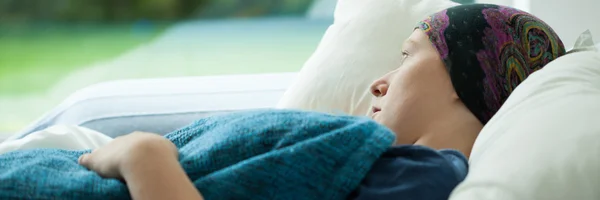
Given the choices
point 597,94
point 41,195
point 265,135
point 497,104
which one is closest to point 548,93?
point 597,94

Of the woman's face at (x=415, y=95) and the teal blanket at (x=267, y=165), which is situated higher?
the teal blanket at (x=267, y=165)

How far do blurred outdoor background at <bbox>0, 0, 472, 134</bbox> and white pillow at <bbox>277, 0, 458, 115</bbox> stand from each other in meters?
0.95

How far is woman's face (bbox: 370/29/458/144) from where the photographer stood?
4.09 ft

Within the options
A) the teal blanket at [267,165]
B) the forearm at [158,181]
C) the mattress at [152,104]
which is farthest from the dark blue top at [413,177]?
the mattress at [152,104]

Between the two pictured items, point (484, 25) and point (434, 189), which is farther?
point (484, 25)

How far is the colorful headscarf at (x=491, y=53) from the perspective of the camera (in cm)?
127

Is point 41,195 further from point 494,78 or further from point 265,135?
point 494,78

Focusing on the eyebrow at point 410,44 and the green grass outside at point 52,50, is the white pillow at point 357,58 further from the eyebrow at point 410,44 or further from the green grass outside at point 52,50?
the green grass outside at point 52,50

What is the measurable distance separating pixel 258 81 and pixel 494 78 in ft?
3.19

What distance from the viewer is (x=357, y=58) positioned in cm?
170

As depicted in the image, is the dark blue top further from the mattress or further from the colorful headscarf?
the mattress

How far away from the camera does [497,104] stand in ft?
4.19

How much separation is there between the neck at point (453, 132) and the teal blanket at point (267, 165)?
25 cm

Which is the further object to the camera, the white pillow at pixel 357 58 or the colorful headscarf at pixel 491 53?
the white pillow at pixel 357 58
